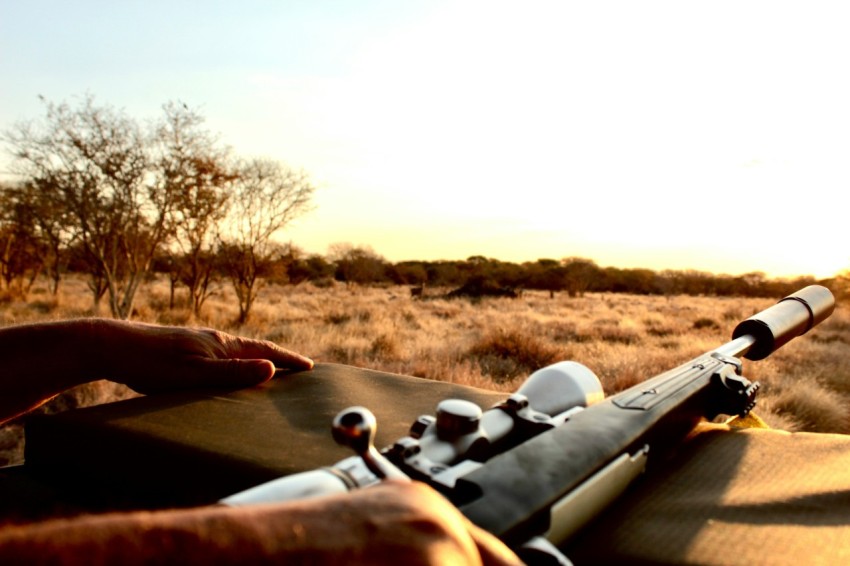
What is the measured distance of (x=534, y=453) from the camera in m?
0.78

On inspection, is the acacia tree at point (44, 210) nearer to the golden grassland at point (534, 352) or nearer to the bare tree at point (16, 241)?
the bare tree at point (16, 241)

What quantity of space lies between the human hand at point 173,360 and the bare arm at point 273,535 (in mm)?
1316

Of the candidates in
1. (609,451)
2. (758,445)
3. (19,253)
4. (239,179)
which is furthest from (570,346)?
(19,253)

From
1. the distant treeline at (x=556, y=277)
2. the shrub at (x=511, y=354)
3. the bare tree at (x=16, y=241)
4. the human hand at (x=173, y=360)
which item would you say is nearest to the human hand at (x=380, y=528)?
the human hand at (x=173, y=360)

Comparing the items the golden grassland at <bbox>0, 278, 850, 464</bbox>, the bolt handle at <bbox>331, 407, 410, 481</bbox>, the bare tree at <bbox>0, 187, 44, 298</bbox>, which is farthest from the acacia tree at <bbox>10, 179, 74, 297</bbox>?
the bolt handle at <bbox>331, 407, 410, 481</bbox>

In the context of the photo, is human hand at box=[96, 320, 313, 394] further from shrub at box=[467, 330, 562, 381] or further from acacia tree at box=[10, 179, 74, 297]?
acacia tree at box=[10, 179, 74, 297]

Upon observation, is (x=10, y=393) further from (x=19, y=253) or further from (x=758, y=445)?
(x=19, y=253)

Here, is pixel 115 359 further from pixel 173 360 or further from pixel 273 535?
pixel 273 535

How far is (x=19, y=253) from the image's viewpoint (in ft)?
71.5

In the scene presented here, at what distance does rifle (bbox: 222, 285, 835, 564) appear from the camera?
23.0 inches

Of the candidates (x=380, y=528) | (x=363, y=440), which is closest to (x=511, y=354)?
(x=363, y=440)

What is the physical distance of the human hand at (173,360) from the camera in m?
1.59

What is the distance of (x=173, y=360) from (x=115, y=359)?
0.17 m

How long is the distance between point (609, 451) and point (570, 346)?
25.9 ft
